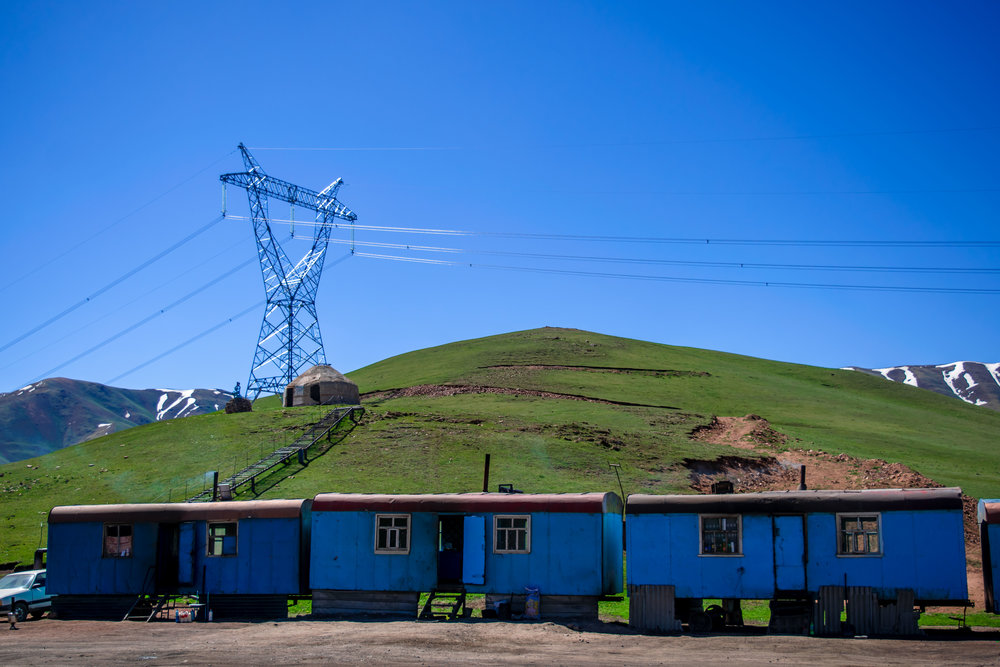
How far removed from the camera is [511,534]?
27156 millimetres

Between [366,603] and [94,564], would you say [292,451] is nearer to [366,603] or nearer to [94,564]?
[94,564]

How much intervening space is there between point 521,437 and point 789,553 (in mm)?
31521

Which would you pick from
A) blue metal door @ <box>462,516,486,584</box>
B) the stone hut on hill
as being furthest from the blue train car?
the stone hut on hill

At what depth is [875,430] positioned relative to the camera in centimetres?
7006

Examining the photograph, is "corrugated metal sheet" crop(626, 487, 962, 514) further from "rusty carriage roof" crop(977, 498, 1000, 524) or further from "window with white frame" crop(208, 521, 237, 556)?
"window with white frame" crop(208, 521, 237, 556)

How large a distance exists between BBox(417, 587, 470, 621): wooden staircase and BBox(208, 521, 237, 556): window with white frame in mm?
6714

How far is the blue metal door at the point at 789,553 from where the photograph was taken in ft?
80.2

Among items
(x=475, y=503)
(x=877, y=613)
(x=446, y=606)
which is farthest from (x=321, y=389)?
(x=877, y=613)

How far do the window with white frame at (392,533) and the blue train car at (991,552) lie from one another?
54.2 feet

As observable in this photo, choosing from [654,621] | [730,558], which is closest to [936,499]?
[730,558]

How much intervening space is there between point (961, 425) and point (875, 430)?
1641 centimetres

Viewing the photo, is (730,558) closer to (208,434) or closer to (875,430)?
(208,434)

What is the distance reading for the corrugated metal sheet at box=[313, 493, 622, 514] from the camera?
1058 inches

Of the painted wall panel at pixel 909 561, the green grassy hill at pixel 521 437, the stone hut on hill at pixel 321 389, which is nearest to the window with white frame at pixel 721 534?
the painted wall panel at pixel 909 561
